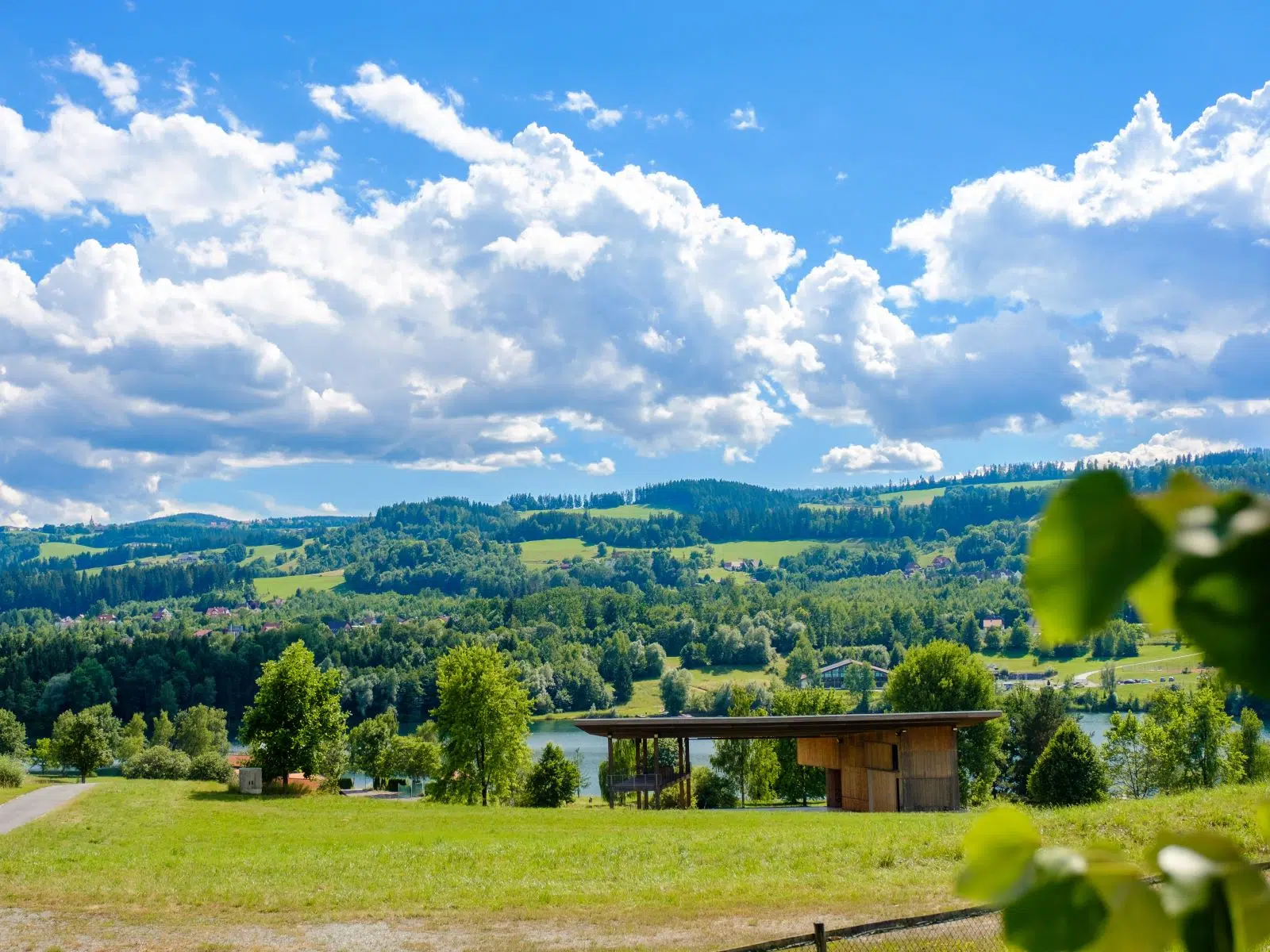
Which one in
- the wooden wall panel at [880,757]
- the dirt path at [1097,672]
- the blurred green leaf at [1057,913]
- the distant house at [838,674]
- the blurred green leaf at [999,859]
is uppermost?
the blurred green leaf at [999,859]

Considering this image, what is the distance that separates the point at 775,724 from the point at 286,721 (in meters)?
17.7

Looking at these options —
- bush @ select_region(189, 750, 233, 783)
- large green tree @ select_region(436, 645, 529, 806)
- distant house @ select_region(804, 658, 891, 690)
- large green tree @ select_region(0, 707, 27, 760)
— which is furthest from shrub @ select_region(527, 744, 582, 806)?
distant house @ select_region(804, 658, 891, 690)

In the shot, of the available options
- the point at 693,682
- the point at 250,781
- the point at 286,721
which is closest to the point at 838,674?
the point at 693,682

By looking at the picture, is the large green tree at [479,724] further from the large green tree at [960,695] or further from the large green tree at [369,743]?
the large green tree at [369,743]

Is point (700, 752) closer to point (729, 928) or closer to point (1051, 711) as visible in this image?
point (1051, 711)

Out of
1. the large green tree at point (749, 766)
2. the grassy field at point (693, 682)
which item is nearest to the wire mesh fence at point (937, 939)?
the large green tree at point (749, 766)

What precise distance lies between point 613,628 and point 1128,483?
161568 millimetres

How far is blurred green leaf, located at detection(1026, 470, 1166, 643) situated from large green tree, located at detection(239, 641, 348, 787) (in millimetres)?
37159

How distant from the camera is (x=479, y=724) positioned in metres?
40.2

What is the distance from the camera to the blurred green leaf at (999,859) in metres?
0.51

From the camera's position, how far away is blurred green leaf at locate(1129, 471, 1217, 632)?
0.42 meters

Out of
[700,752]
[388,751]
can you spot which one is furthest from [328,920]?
[700,752]

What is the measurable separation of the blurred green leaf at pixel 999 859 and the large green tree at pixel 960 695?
157 feet

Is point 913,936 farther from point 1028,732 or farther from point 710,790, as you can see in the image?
point 1028,732
